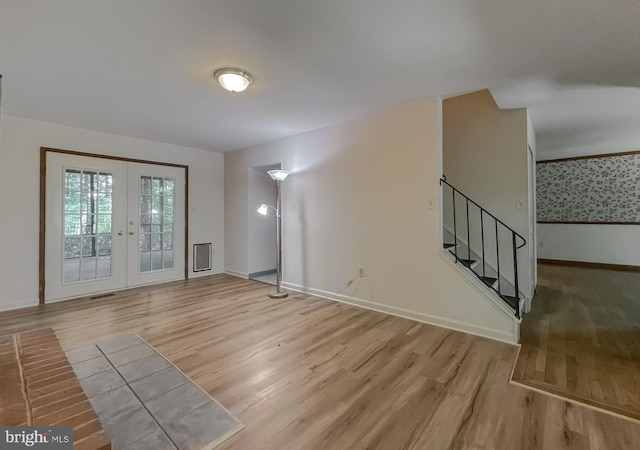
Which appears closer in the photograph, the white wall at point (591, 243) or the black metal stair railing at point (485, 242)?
the black metal stair railing at point (485, 242)

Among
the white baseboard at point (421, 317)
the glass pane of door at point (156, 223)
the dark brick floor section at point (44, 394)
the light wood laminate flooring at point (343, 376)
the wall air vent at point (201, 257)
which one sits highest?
the glass pane of door at point (156, 223)

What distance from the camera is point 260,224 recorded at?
5574 mm

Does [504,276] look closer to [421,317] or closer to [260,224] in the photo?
[421,317]

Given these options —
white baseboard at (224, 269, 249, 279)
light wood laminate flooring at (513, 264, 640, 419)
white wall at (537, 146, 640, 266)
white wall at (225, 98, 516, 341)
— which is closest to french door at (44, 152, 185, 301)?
white baseboard at (224, 269, 249, 279)

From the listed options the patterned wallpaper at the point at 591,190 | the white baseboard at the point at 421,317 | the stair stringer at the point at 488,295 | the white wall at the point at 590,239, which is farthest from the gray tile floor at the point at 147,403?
the patterned wallpaper at the point at 591,190

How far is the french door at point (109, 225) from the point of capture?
395 centimetres

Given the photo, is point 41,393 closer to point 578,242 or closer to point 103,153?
point 103,153

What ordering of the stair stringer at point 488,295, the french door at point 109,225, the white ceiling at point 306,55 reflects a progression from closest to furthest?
1. the white ceiling at point 306,55
2. the stair stringer at point 488,295
3. the french door at point 109,225

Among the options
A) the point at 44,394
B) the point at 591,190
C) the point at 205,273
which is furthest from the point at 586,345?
the point at 205,273

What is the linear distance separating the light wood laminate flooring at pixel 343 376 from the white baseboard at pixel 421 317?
0.37ft

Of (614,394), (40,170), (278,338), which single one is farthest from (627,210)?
(40,170)

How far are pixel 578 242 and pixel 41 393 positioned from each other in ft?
29.2

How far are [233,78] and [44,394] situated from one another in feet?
8.12

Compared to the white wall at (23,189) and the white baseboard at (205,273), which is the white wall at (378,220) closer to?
A: the white baseboard at (205,273)
